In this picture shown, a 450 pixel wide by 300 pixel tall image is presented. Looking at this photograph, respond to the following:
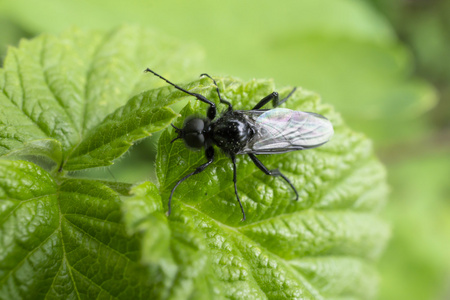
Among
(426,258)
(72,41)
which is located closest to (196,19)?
(72,41)

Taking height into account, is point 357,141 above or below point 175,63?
below

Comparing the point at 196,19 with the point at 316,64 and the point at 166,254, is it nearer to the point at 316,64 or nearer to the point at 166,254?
the point at 316,64

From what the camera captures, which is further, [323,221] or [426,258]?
[426,258]

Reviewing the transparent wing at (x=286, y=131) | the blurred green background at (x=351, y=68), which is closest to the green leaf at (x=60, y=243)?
the transparent wing at (x=286, y=131)

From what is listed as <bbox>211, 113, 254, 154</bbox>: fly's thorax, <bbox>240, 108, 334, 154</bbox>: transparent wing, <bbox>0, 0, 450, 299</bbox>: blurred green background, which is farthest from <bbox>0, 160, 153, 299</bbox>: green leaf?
<bbox>0, 0, 450, 299</bbox>: blurred green background

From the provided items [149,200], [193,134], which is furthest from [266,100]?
[149,200]

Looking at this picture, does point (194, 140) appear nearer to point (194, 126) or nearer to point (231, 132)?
point (194, 126)
